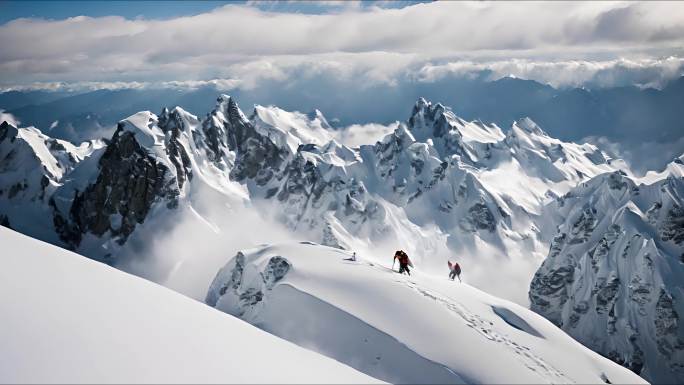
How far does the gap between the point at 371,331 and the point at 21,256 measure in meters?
17.9

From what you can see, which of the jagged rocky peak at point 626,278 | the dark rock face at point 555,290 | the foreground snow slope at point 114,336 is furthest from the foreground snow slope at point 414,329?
the dark rock face at point 555,290

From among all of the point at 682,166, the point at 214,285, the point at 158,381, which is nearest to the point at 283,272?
the point at 158,381

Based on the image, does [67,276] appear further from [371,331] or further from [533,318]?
[533,318]

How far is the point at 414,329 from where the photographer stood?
2827 centimetres

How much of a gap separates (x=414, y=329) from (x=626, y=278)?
481 feet

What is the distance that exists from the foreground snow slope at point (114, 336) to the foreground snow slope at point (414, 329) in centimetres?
1041

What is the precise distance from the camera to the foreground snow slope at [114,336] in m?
11.4

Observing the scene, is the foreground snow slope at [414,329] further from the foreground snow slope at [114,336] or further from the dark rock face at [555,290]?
the dark rock face at [555,290]

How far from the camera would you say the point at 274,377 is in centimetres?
1317

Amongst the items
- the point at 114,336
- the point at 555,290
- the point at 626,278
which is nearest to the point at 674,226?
the point at 626,278

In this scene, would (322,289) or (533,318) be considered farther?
(533,318)

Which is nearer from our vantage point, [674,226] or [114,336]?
[114,336]

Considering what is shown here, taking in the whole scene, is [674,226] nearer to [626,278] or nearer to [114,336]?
[626,278]

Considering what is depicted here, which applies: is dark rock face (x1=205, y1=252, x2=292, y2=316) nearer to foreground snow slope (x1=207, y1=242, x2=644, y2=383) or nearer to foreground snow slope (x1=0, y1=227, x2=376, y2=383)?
foreground snow slope (x1=207, y1=242, x2=644, y2=383)
